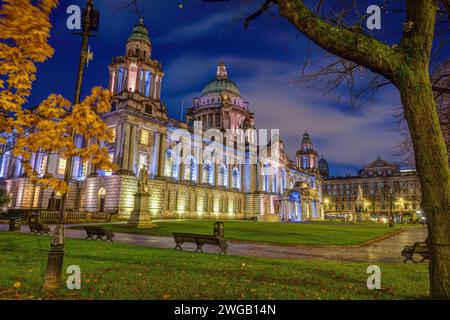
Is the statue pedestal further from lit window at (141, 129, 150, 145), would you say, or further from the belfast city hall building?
lit window at (141, 129, 150, 145)

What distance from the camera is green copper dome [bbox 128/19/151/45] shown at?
50.6 m

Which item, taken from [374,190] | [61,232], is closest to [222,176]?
[61,232]

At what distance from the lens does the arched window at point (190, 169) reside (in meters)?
56.8

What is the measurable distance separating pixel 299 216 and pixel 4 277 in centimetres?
7123

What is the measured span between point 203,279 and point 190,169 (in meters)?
51.8

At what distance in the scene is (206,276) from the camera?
25.0 feet

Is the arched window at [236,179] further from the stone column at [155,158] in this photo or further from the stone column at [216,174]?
the stone column at [155,158]

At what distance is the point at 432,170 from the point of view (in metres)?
5.14

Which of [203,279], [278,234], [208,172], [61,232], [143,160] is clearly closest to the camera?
[61,232]

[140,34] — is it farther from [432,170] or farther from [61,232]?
[432,170]

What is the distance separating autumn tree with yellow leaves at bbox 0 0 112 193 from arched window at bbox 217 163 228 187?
194 ft

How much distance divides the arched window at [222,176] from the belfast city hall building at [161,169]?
0.75 ft

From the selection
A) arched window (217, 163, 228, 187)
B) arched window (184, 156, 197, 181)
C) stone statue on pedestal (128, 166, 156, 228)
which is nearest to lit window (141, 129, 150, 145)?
arched window (184, 156, 197, 181)
